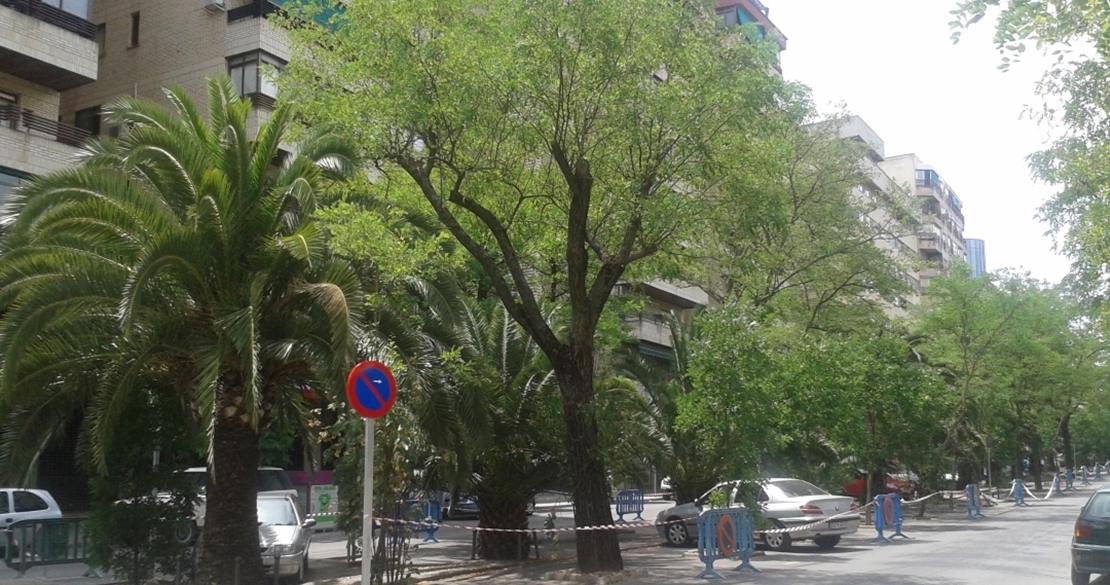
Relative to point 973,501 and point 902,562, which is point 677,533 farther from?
point 973,501

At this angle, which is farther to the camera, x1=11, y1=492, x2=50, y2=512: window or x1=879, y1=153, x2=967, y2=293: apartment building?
x1=879, y1=153, x2=967, y2=293: apartment building

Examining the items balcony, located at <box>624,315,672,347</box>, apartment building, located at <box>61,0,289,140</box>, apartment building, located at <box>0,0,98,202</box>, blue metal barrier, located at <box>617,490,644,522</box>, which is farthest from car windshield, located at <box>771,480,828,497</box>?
balcony, located at <box>624,315,672,347</box>

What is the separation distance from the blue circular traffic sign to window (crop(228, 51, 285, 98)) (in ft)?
71.5

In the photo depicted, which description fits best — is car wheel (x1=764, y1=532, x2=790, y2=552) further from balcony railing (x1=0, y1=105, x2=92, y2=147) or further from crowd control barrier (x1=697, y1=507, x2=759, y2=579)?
balcony railing (x1=0, y1=105, x2=92, y2=147)

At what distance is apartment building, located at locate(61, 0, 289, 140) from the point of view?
99.8 feet

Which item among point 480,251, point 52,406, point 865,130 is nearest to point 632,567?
point 480,251

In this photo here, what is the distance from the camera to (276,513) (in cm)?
1764

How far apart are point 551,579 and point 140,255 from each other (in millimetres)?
7750

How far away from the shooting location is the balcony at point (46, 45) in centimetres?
2421

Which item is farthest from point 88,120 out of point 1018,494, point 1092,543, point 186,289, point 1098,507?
point 1018,494

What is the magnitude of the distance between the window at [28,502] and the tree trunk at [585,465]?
1262 cm

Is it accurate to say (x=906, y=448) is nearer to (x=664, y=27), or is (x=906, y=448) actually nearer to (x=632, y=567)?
(x=632, y=567)

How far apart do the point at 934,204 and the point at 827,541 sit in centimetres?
8448

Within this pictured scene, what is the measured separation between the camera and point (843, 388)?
27.2 meters
